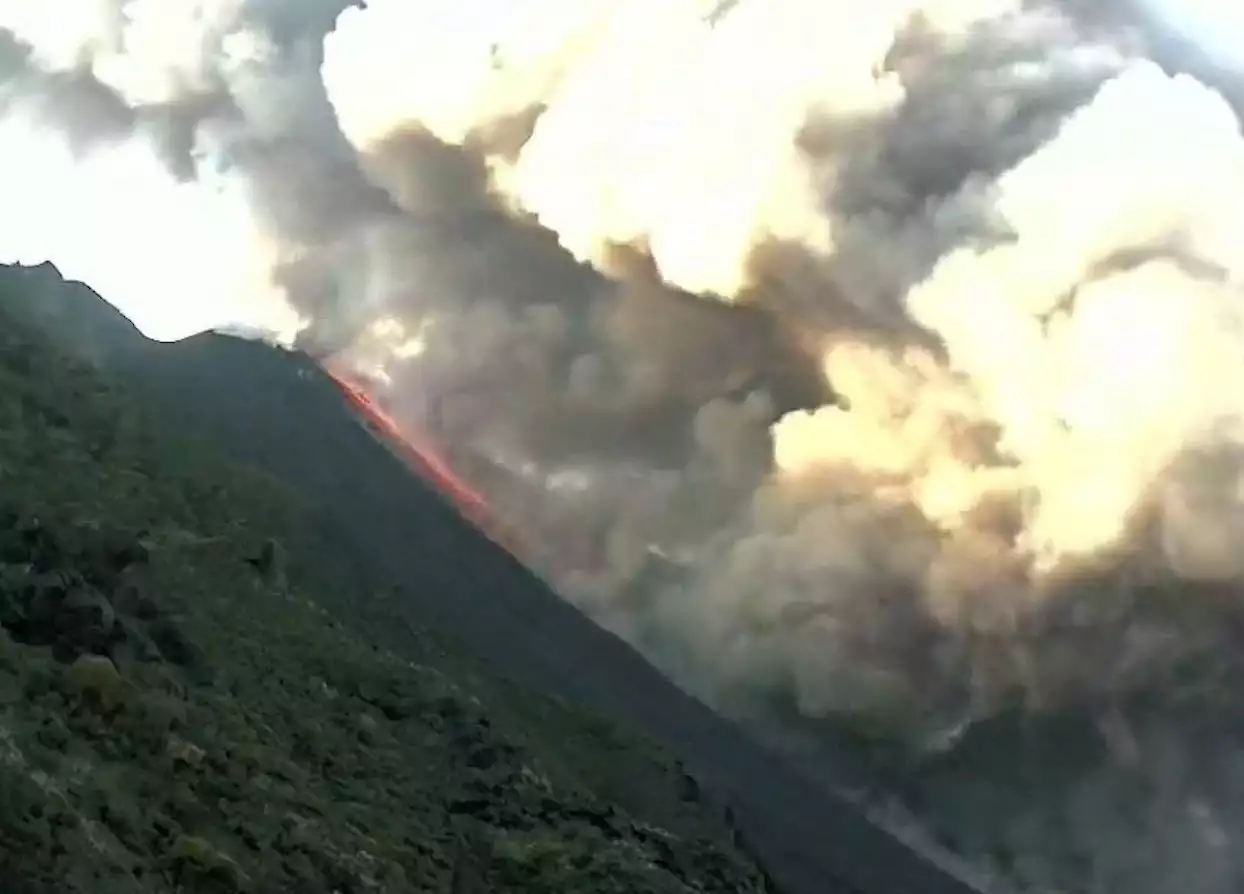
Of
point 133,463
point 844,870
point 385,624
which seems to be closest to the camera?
point 133,463

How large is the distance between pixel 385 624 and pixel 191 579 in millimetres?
26344

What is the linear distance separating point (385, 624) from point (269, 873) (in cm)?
4624

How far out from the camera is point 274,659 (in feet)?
150

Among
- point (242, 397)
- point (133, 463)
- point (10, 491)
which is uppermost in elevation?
point (242, 397)

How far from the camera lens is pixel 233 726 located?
114 feet

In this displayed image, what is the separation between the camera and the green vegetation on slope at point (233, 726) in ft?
82.7

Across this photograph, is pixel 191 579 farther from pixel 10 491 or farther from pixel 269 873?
pixel 269 873

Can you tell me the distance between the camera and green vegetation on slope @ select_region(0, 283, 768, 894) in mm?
25219

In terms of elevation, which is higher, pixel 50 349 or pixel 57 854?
pixel 50 349

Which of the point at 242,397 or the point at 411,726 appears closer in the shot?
the point at 411,726

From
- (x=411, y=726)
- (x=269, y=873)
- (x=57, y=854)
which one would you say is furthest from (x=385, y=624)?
(x=57, y=854)

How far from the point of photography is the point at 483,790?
49656 mm

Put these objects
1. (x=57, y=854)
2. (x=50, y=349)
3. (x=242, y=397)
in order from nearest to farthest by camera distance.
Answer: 1. (x=57, y=854)
2. (x=50, y=349)
3. (x=242, y=397)

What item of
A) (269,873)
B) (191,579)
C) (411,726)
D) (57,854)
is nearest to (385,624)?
(411,726)
